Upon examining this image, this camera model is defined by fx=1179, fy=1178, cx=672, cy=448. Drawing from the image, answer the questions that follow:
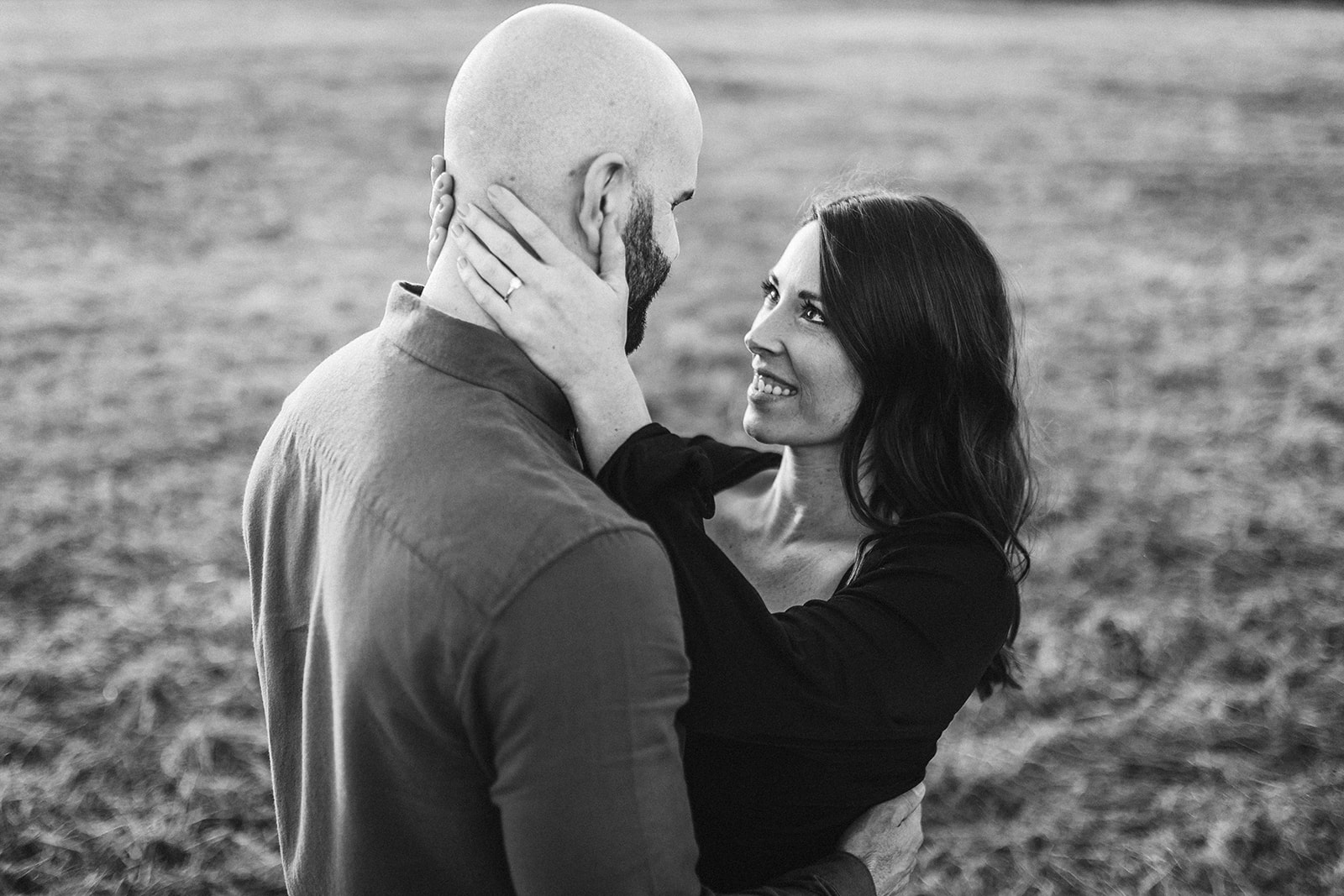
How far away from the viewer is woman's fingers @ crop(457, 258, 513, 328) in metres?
1.68

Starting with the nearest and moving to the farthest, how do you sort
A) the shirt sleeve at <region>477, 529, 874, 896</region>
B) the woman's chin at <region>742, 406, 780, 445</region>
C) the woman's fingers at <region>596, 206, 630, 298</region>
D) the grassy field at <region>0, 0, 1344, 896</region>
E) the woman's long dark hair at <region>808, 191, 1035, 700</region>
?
the shirt sleeve at <region>477, 529, 874, 896</region> → the woman's fingers at <region>596, 206, 630, 298</region> → the woman's long dark hair at <region>808, 191, 1035, 700</region> → the woman's chin at <region>742, 406, 780, 445</region> → the grassy field at <region>0, 0, 1344, 896</region>

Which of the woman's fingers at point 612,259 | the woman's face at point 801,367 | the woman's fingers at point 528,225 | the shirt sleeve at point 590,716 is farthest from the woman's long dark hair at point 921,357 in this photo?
the shirt sleeve at point 590,716

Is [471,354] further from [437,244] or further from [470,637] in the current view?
[470,637]

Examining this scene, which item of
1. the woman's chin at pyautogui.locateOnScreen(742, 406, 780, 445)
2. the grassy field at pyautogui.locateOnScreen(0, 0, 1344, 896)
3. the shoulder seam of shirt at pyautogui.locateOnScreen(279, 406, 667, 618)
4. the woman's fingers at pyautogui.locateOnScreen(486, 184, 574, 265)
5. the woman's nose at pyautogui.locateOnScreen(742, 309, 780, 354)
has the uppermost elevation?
the woman's fingers at pyautogui.locateOnScreen(486, 184, 574, 265)

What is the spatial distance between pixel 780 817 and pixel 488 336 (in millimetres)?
1083

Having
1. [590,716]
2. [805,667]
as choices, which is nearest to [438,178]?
[590,716]

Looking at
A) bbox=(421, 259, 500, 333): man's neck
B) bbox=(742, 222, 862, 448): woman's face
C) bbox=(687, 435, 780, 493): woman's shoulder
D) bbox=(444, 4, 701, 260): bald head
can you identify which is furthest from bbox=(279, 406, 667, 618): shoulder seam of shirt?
bbox=(687, 435, 780, 493): woman's shoulder

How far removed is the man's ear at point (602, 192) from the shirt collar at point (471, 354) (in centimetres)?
22

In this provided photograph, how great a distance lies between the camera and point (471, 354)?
1.64 meters

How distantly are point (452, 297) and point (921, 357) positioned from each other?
3.83ft

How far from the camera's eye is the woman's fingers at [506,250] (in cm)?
169

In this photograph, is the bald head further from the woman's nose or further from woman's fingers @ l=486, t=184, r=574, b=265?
the woman's nose

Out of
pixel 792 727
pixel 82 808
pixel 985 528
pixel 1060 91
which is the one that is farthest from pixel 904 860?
pixel 1060 91

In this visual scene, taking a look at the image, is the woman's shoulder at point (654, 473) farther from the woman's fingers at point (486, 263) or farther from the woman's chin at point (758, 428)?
the woman's chin at point (758, 428)
